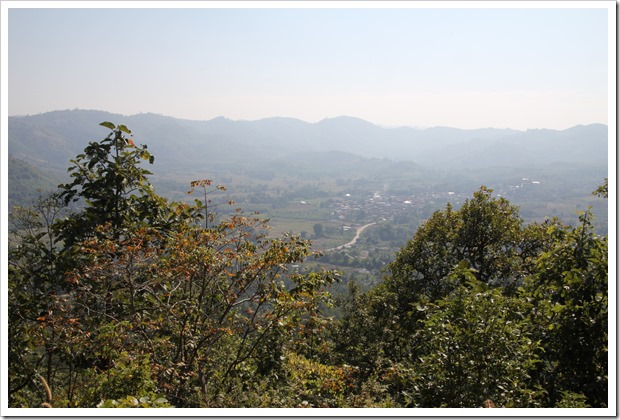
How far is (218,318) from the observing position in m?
4.37

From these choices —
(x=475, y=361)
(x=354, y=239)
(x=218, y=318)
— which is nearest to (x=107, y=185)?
(x=218, y=318)

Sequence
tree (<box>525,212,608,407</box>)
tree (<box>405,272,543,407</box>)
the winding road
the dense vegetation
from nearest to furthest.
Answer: tree (<box>405,272,543,407</box>) → the dense vegetation → tree (<box>525,212,608,407</box>) → the winding road

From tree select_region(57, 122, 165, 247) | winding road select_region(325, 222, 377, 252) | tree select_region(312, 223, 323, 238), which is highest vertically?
tree select_region(57, 122, 165, 247)

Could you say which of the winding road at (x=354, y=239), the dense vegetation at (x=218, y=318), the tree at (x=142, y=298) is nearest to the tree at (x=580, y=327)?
the dense vegetation at (x=218, y=318)

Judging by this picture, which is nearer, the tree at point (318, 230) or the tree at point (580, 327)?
the tree at point (580, 327)

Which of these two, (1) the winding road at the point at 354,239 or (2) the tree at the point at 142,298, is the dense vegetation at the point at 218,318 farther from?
(1) the winding road at the point at 354,239

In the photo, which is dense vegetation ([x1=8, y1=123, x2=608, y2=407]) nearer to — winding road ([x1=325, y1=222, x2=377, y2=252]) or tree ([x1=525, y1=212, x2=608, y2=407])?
tree ([x1=525, y1=212, x2=608, y2=407])

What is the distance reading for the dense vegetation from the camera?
330 cm

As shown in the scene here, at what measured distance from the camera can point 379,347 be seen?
22.4ft

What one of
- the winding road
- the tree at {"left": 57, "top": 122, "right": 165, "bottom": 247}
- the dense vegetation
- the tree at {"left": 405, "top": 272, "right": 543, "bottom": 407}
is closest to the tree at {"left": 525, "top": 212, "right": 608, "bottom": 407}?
the dense vegetation

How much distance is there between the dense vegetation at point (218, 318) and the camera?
10.8 feet

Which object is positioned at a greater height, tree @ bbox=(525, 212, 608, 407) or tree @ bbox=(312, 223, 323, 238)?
tree @ bbox=(525, 212, 608, 407)

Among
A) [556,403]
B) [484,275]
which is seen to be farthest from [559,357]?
[484,275]

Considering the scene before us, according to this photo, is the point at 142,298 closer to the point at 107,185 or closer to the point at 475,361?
the point at 107,185
